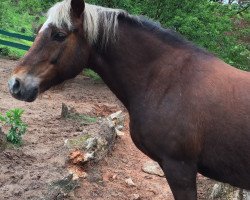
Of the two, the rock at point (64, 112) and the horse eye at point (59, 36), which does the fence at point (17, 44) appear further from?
the horse eye at point (59, 36)

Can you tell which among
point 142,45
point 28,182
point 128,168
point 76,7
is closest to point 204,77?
point 142,45

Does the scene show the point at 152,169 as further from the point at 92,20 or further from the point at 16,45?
the point at 16,45

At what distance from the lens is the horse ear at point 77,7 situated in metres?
3.39

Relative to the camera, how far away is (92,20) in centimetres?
347

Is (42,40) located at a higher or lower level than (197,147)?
higher

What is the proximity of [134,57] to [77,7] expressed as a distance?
2.08 ft

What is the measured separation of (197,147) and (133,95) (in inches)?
27.8

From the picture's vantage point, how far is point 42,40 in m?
3.41

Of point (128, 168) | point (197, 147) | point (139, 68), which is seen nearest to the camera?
point (197, 147)

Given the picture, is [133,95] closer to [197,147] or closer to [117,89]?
[117,89]

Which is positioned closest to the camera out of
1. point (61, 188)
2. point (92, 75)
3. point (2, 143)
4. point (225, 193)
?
point (61, 188)

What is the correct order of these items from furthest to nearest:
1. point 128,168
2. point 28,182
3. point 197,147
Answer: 1. point 128,168
2. point 28,182
3. point 197,147

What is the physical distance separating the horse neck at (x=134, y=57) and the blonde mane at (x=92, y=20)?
83mm

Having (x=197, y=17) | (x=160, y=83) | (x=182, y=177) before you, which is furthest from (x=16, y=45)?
(x=182, y=177)
